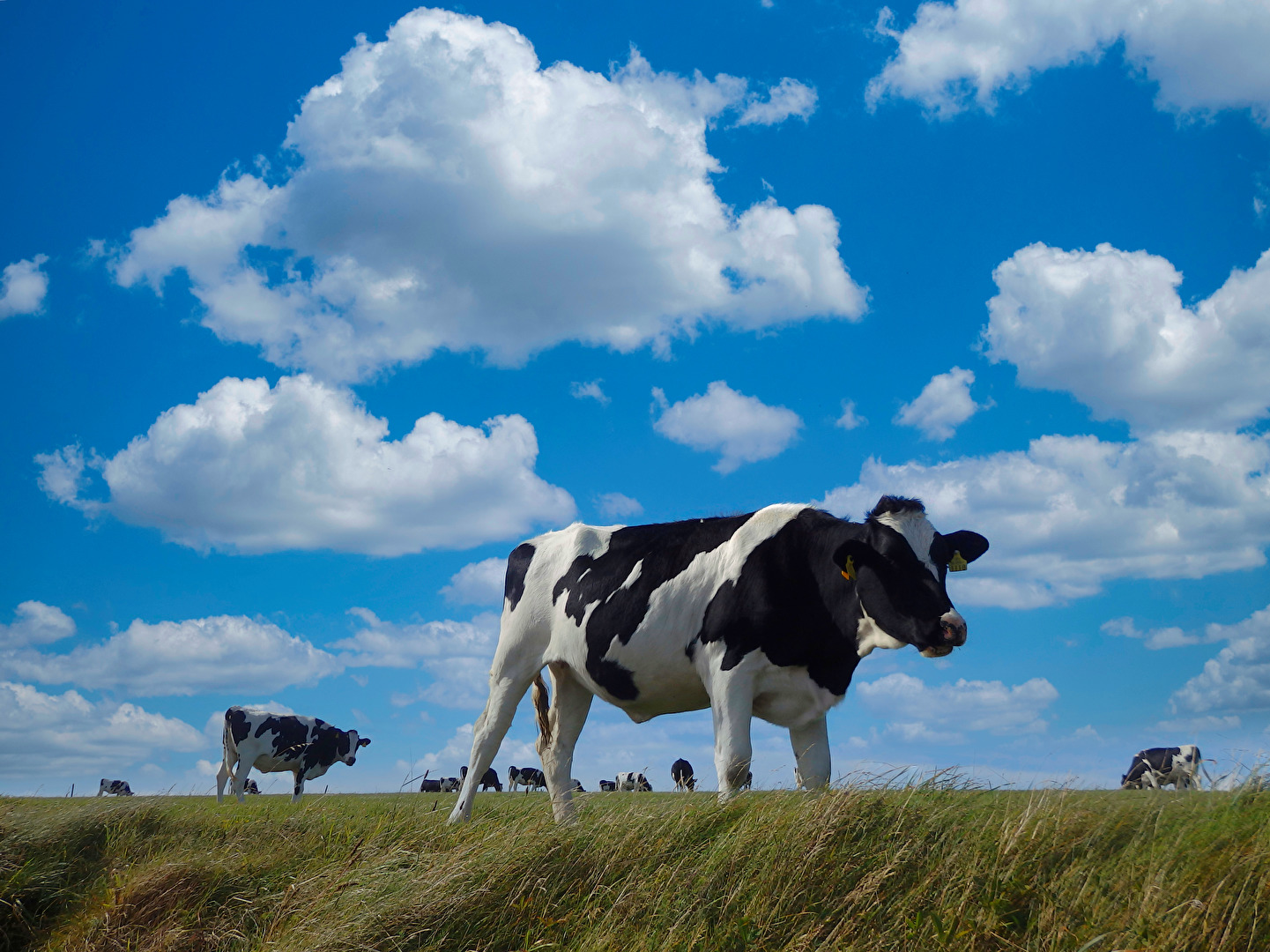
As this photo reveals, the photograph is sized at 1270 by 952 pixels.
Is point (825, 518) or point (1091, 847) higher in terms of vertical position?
point (825, 518)

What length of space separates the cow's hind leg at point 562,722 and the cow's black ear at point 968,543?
14.3 ft

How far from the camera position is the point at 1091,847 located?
602cm

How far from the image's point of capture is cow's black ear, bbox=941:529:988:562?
1003cm

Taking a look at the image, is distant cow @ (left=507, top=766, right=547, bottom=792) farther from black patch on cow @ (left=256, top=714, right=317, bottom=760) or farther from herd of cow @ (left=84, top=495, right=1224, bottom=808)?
herd of cow @ (left=84, top=495, right=1224, bottom=808)

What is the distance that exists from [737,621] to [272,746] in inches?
853

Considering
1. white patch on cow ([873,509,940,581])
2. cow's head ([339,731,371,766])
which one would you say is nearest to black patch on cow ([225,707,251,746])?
cow's head ([339,731,371,766])

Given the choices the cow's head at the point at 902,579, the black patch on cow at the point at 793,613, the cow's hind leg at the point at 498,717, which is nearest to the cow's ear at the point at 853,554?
the cow's head at the point at 902,579

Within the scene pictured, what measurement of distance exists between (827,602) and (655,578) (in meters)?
1.77

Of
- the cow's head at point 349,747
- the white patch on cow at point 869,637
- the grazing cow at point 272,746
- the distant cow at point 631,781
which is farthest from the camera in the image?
the distant cow at point 631,781

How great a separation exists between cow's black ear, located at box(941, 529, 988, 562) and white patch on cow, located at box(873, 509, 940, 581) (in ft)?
2.61

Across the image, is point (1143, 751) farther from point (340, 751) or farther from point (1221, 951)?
point (1221, 951)

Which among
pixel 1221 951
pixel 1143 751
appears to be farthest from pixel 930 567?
pixel 1143 751

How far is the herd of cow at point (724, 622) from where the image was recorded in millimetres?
9109

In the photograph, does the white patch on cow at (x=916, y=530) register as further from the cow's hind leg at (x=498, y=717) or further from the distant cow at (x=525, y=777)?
the distant cow at (x=525, y=777)
